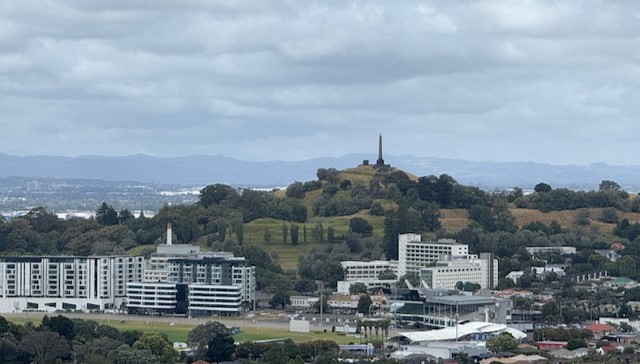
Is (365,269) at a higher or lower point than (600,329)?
higher

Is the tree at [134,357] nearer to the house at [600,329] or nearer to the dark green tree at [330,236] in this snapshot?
the house at [600,329]

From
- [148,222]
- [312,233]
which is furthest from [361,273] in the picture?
[148,222]

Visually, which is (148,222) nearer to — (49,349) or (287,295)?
(287,295)

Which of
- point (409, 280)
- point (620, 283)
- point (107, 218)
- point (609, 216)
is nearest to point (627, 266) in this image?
point (620, 283)

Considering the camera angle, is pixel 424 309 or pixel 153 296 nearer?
pixel 424 309

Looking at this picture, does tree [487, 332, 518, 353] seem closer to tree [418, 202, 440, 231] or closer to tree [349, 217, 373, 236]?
tree [349, 217, 373, 236]

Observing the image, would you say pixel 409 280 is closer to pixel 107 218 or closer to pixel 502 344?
pixel 502 344
